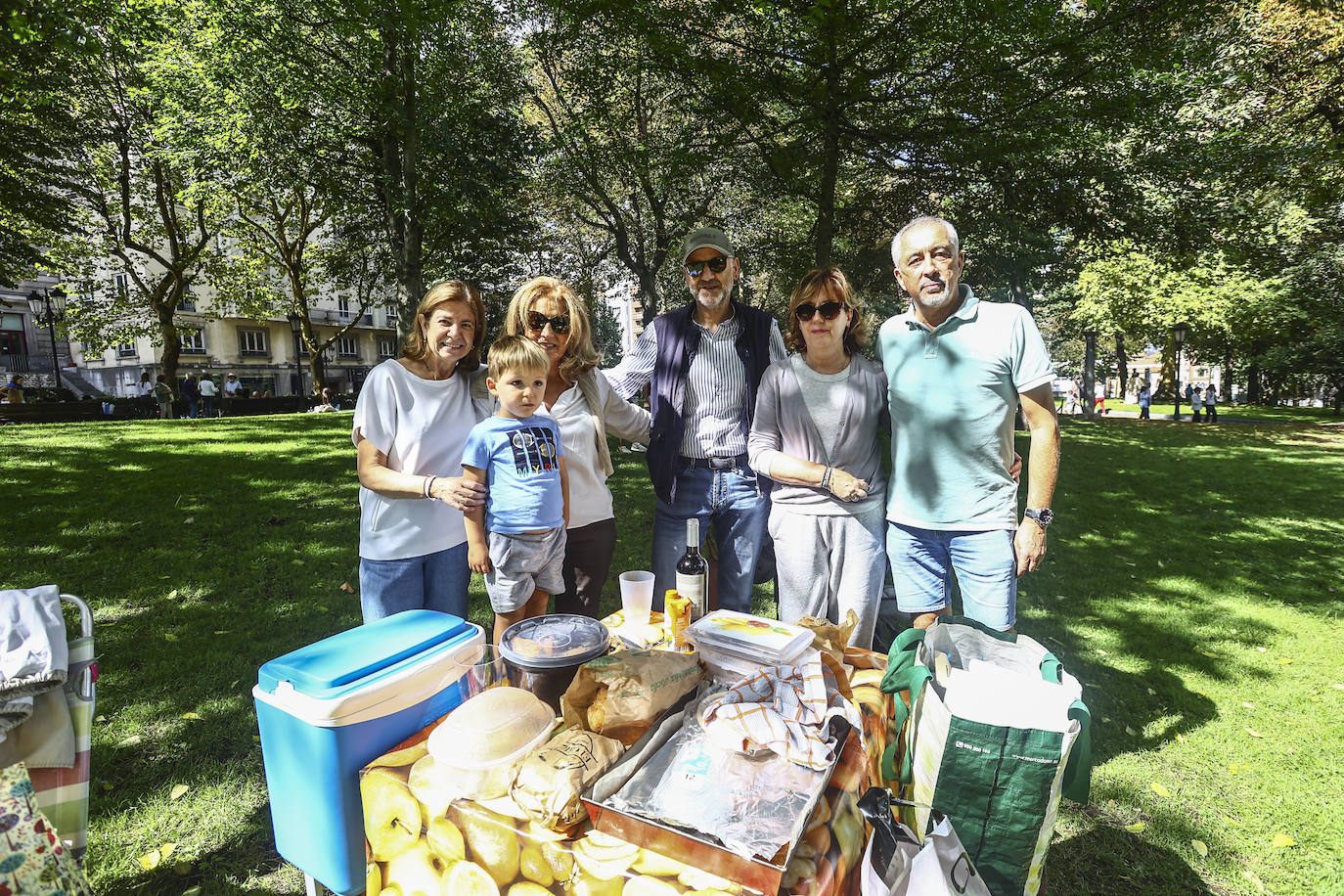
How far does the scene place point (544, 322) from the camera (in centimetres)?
279

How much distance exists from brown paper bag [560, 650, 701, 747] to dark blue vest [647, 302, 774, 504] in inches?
62.0

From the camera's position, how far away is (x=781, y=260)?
11.9 m

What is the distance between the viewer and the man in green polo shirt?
266 cm

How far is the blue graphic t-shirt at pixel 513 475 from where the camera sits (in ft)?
8.04

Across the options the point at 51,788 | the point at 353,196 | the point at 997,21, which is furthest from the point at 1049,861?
the point at 353,196

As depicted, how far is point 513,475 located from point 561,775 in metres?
1.31

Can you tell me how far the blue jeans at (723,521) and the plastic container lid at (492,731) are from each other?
1570mm

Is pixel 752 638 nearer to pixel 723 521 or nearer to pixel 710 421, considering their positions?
pixel 723 521

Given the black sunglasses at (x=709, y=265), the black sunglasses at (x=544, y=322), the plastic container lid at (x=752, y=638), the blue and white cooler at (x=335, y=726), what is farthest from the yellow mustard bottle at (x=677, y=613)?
the black sunglasses at (x=709, y=265)

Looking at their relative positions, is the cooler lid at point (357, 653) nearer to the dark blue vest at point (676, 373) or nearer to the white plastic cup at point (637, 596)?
the white plastic cup at point (637, 596)

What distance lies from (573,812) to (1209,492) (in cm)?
1236

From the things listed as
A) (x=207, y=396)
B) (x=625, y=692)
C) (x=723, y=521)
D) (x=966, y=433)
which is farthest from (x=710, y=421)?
(x=207, y=396)

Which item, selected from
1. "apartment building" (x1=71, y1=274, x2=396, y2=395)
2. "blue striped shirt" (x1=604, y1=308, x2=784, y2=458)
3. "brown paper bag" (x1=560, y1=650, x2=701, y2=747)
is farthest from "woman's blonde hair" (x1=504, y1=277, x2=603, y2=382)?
"apartment building" (x1=71, y1=274, x2=396, y2=395)

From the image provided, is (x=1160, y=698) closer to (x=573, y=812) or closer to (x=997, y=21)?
(x=573, y=812)
